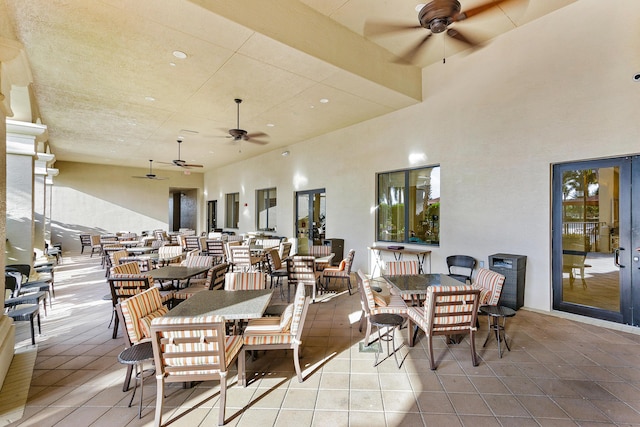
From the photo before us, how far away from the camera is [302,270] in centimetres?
493

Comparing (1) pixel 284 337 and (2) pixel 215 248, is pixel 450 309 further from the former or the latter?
(2) pixel 215 248

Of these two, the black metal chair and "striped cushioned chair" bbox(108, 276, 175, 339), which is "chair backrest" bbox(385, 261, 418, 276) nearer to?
the black metal chair

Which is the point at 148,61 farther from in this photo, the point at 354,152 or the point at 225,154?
the point at 225,154

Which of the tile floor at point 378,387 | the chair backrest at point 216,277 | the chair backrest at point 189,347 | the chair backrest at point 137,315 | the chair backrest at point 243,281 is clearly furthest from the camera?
the chair backrest at point 216,277

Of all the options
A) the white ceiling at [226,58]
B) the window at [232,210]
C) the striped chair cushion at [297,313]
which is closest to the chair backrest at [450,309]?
the striped chair cushion at [297,313]

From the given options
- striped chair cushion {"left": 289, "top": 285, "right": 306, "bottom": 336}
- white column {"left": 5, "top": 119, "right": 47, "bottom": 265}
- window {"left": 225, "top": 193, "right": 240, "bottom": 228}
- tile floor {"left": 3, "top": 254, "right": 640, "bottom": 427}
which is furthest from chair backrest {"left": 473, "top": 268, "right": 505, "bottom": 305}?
window {"left": 225, "top": 193, "right": 240, "bottom": 228}

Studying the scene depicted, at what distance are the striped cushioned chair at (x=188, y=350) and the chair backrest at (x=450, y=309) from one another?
1.86m

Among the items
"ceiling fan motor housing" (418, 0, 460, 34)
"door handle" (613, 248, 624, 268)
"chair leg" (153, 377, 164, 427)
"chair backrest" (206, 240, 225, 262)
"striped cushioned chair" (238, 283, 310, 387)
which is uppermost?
"ceiling fan motor housing" (418, 0, 460, 34)

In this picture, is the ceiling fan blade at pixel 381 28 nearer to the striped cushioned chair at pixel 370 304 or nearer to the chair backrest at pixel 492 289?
the striped cushioned chair at pixel 370 304

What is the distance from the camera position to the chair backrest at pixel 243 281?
135 inches

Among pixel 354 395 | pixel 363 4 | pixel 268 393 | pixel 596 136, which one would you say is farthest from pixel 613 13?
pixel 268 393

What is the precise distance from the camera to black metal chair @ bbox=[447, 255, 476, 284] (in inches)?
203

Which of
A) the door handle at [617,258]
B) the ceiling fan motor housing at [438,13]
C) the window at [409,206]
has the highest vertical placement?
the ceiling fan motor housing at [438,13]

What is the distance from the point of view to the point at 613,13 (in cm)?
385
